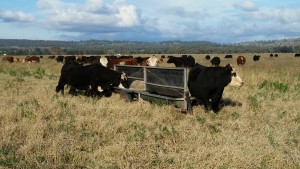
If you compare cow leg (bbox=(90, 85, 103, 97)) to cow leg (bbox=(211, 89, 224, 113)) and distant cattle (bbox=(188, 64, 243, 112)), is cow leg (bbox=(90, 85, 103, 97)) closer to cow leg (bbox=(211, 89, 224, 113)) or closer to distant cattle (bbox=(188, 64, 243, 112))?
distant cattle (bbox=(188, 64, 243, 112))

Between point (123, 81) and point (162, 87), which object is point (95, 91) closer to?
point (123, 81)

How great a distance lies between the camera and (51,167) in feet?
19.2

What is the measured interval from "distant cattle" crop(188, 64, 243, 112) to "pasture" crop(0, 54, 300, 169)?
0.32m

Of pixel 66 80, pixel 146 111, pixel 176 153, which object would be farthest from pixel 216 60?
pixel 176 153

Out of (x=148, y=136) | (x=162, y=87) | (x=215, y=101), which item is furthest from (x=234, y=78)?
(x=148, y=136)

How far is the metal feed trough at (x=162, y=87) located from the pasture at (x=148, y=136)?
0.39 m

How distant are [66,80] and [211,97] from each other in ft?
19.2

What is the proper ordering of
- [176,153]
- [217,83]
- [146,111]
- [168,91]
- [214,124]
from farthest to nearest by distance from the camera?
[168,91] → [217,83] → [146,111] → [214,124] → [176,153]

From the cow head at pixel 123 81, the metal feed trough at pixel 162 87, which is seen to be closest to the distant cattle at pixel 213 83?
the metal feed trough at pixel 162 87

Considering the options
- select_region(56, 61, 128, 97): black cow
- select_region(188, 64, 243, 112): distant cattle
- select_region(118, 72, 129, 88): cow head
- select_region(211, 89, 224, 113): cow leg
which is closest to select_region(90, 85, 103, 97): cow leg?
select_region(56, 61, 128, 97): black cow

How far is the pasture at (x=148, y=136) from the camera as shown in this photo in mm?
6195

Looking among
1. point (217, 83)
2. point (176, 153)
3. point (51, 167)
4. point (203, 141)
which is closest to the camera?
point (51, 167)

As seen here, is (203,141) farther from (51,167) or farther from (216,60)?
(216,60)

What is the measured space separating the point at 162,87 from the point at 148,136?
4.99 m
